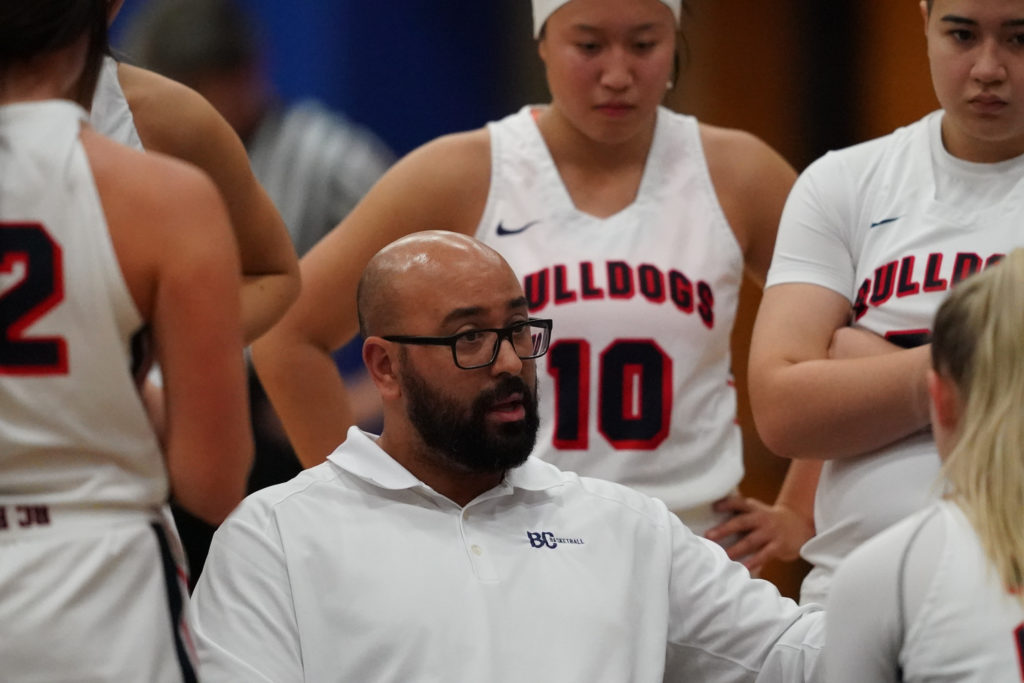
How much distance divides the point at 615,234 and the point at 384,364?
83cm

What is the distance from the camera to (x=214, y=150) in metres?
2.77

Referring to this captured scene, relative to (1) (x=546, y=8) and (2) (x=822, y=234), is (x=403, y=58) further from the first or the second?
(2) (x=822, y=234)

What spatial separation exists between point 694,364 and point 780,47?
245 centimetres

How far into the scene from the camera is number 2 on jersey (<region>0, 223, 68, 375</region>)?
1777 mm

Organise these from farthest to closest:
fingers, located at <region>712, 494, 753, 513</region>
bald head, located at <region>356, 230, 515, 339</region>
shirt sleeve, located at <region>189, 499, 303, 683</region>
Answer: fingers, located at <region>712, 494, 753, 513</region>
bald head, located at <region>356, 230, 515, 339</region>
shirt sleeve, located at <region>189, 499, 303, 683</region>

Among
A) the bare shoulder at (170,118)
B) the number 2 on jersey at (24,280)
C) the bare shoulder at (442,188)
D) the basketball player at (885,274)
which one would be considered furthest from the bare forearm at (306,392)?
the number 2 on jersey at (24,280)

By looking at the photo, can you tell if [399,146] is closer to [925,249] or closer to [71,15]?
[925,249]

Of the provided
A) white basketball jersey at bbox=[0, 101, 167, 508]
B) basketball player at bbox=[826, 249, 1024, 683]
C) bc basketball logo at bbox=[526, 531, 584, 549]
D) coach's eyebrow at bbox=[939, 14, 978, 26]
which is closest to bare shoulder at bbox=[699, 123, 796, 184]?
coach's eyebrow at bbox=[939, 14, 978, 26]

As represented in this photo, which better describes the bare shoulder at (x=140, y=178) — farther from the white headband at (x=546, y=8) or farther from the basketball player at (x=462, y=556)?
the white headband at (x=546, y=8)

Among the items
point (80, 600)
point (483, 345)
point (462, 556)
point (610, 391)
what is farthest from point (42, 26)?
point (610, 391)

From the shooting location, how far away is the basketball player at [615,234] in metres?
3.14

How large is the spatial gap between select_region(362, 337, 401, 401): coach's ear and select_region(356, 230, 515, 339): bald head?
0.07ft

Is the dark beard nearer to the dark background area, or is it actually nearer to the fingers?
the fingers

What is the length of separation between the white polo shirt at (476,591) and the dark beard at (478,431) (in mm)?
70
